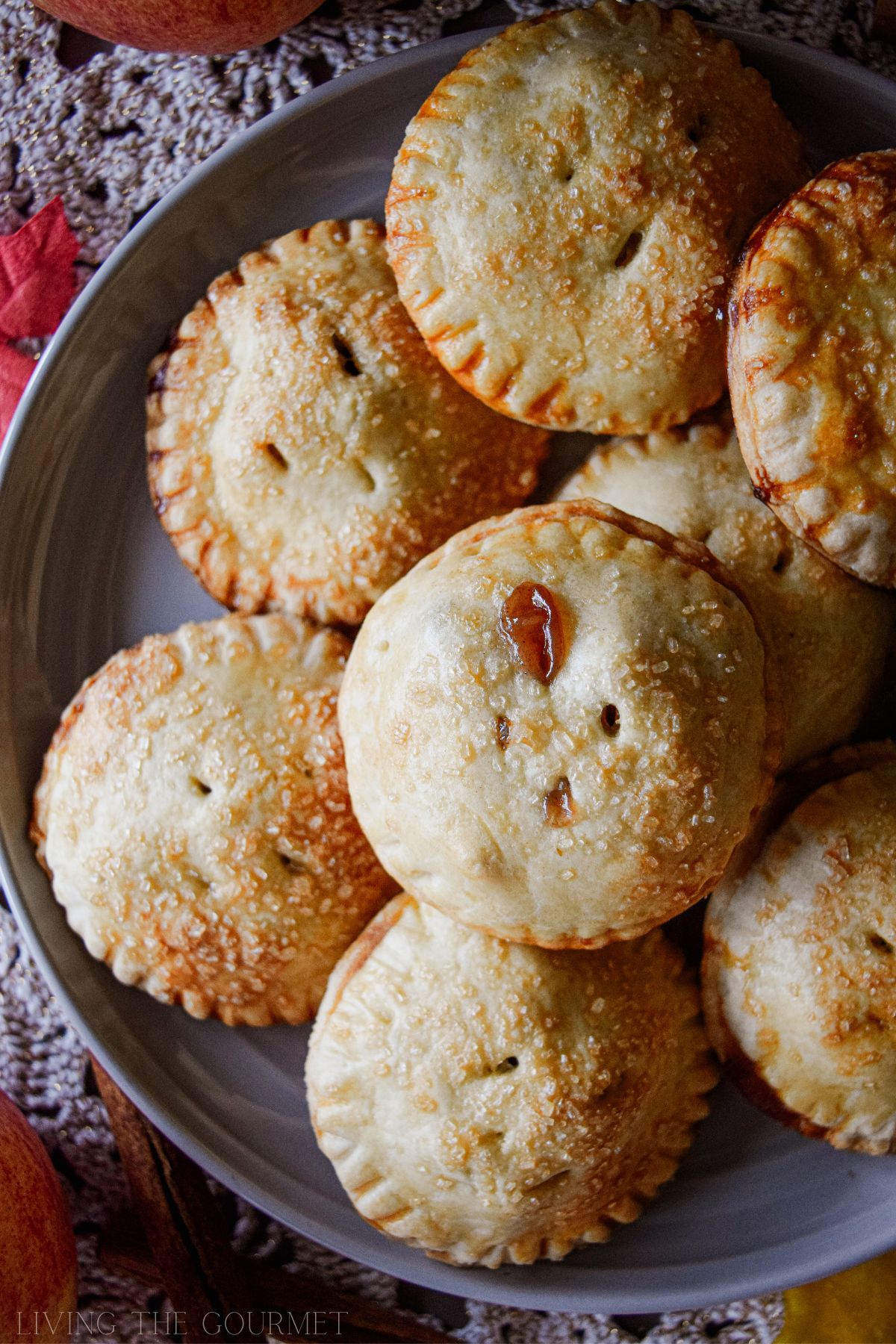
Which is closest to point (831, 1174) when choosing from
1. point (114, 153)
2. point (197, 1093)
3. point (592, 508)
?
point (197, 1093)

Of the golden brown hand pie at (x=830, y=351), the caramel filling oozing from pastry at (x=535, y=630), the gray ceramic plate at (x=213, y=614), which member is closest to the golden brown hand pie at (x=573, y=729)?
the caramel filling oozing from pastry at (x=535, y=630)

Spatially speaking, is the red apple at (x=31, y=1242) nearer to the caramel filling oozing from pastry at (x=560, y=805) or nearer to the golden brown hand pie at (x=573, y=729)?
the golden brown hand pie at (x=573, y=729)

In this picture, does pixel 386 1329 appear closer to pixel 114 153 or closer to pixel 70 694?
pixel 70 694

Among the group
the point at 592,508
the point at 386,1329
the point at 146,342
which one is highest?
the point at 146,342

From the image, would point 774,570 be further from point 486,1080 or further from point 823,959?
point 486,1080

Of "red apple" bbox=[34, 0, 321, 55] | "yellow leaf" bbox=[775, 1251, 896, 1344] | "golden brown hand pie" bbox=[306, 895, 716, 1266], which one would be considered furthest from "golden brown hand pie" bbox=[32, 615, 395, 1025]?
"yellow leaf" bbox=[775, 1251, 896, 1344]

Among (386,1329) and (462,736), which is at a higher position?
(462,736)
